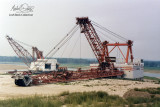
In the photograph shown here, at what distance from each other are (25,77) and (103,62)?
2215cm

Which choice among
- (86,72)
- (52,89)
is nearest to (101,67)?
(86,72)

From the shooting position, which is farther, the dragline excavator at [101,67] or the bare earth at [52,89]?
the dragline excavator at [101,67]

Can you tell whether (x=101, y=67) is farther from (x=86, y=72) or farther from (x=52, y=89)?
Result: (x=52, y=89)

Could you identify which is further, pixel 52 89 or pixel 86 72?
pixel 86 72

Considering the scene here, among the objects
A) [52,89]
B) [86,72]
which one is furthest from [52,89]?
[86,72]

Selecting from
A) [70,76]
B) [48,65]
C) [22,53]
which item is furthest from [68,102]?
[22,53]

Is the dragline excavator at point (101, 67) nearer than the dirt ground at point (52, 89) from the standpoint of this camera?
No

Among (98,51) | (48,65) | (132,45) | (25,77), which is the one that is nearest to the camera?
(25,77)

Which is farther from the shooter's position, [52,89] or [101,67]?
[101,67]

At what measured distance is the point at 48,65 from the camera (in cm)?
5566

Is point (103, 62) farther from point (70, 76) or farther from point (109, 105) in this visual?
point (109, 105)

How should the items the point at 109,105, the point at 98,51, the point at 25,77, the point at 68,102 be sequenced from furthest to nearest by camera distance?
the point at 98,51 < the point at 25,77 < the point at 68,102 < the point at 109,105

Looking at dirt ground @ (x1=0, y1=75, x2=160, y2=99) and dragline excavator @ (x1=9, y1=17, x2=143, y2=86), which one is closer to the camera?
dirt ground @ (x1=0, y1=75, x2=160, y2=99)

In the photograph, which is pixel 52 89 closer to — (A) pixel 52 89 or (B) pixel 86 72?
(A) pixel 52 89
